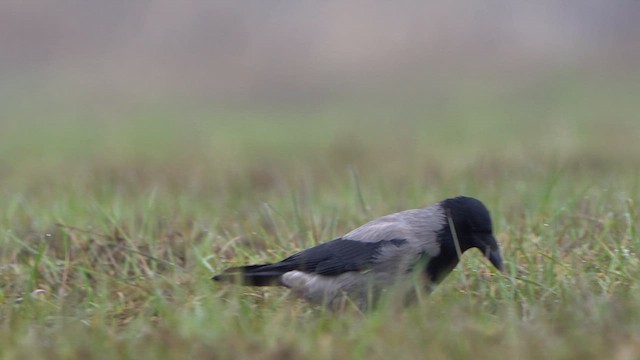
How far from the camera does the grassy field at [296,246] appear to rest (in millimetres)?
3795

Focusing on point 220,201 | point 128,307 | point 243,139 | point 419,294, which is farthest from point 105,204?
point 243,139

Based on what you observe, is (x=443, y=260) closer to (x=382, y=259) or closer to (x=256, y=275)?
(x=382, y=259)

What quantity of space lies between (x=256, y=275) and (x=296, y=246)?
87cm

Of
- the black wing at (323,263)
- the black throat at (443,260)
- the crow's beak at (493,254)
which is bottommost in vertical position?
the crow's beak at (493,254)

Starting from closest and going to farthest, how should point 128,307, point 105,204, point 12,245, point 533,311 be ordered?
1. point 533,311
2. point 128,307
3. point 12,245
4. point 105,204

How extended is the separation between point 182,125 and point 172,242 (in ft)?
31.2

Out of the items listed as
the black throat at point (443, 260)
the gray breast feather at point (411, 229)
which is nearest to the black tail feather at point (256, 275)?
the gray breast feather at point (411, 229)

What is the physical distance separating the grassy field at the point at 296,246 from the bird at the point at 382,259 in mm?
98

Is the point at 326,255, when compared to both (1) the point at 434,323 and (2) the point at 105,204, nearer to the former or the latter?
(1) the point at 434,323

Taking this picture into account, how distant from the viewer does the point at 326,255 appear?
491 cm

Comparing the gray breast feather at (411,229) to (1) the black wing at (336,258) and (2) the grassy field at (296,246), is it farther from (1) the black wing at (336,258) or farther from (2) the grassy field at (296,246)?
(2) the grassy field at (296,246)

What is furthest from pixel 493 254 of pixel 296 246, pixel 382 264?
pixel 296 246

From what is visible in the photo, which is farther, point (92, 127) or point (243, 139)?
point (92, 127)

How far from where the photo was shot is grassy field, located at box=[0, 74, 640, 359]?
379cm
